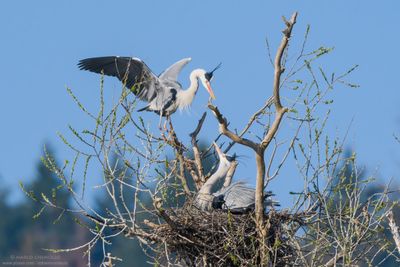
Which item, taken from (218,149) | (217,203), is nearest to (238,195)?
(217,203)

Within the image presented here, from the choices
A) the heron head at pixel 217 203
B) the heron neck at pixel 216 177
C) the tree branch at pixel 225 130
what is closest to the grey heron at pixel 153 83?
the heron neck at pixel 216 177

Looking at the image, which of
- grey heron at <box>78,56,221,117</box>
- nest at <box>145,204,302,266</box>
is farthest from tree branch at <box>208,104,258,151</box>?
grey heron at <box>78,56,221,117</box>

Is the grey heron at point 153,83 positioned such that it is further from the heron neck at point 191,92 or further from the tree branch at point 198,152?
the tree branch at point 198,152

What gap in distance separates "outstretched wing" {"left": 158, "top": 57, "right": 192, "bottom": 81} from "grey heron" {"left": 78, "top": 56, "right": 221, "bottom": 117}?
0.18 m

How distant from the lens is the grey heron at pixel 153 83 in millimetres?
12344

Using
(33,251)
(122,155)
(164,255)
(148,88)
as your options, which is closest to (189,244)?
(164,255)

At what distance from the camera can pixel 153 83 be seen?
12523 millimetres

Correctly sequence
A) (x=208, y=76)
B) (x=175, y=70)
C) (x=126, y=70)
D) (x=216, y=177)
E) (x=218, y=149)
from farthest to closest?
(x=175, y=70) → (x=126, y=70) → (x=208, y=76) → (x=218, y=149) → (x=216, y=177)

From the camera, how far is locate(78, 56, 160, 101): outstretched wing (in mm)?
12336

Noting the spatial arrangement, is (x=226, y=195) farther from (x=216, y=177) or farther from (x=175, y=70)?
(x=175, y=70)

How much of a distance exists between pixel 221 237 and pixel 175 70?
4329 millimetres

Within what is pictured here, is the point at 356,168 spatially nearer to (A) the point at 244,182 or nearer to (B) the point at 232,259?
(B) the point at 232,259

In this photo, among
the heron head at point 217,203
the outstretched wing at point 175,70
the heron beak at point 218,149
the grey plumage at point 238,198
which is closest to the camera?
the grey plumage at point 238,198

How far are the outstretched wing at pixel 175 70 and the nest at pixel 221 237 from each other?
3997 mm
